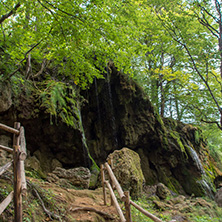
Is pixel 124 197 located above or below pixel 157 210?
above

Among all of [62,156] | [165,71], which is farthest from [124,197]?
[165,71]

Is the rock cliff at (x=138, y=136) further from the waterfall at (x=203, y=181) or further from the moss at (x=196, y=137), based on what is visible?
the moss at (x=196, y=137)

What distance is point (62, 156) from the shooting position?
993cm

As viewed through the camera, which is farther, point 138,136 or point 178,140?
point 178,140

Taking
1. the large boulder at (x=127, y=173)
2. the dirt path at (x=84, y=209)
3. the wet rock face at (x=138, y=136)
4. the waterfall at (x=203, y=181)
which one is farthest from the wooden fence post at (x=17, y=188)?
the waterfall at (x=203, y=181)

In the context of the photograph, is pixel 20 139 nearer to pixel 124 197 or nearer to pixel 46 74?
pixel 124 197

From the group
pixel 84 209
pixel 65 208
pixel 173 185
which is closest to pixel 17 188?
pixel 65 208

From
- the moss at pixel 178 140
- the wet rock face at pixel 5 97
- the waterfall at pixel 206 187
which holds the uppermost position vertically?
the wet rock face at pixel 5 97

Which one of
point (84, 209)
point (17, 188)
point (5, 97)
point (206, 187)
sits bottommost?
point (206, 187)

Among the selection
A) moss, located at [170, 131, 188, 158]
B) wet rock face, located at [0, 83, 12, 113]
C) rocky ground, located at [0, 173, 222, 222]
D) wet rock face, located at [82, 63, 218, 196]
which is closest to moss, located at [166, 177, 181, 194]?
wet rock face, located at [82, 63, 218, 196]

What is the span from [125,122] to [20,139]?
9583 millimetres

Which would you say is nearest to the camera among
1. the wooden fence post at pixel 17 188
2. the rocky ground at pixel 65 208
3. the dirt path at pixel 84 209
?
the wooden fence post at pixel 17 188

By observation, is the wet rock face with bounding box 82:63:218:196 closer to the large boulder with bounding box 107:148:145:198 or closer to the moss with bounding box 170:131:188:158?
the moss with bounding box 170:131:188:158

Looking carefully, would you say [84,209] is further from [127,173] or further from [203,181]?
[203,181]
